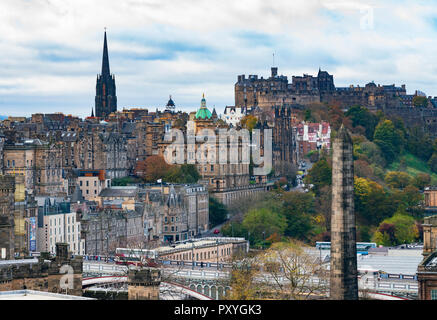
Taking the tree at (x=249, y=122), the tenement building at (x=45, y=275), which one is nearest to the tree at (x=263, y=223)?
the tree at (x=249, y=122)

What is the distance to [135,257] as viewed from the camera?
6397cm

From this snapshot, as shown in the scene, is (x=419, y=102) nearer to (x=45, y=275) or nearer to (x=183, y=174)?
(x=183, y=174)

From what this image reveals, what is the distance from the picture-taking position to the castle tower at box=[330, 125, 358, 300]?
32.5 m

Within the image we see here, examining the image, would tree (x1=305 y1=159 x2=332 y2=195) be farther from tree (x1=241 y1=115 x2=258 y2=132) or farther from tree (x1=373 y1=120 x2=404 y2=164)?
tree (x1=373 y1=120 x2=404 y2=164)

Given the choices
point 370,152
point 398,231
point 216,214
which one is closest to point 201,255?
point 398,231

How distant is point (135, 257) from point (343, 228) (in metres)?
32.5

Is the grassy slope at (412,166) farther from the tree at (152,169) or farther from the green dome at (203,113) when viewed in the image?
the tree at (152,169)

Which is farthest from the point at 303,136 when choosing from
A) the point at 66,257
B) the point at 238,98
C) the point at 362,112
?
the point at 66,257

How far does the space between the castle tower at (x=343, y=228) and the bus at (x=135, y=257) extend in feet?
84.5

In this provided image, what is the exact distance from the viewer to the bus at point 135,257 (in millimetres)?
59991

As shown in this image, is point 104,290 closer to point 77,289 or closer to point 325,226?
point 77,289

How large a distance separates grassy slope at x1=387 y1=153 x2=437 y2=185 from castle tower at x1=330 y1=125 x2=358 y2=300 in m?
91.0

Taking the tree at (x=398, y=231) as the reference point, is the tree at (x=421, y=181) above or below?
above
